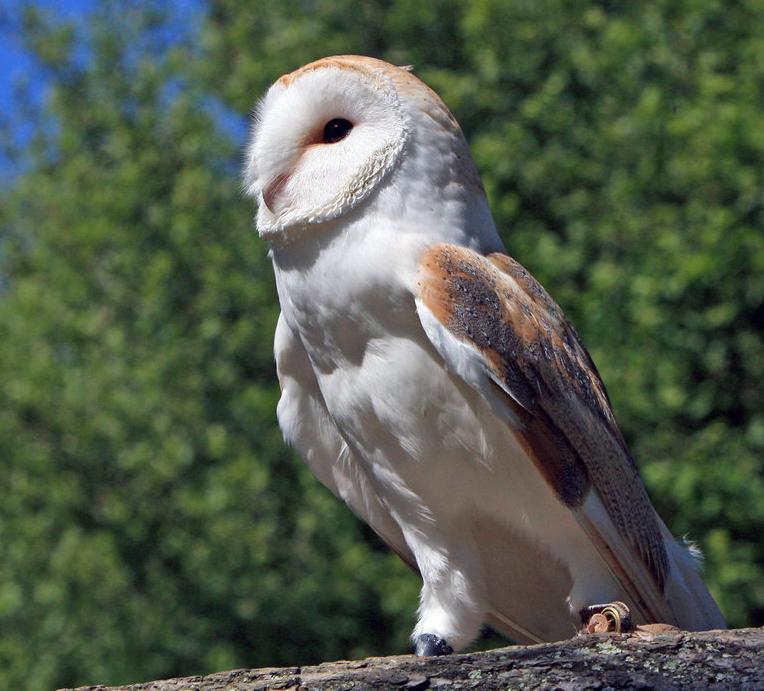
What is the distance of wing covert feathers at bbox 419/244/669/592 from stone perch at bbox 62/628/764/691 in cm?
62

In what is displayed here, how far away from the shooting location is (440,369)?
2.45 m

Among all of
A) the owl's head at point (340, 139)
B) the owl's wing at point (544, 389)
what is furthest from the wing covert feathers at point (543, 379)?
the owl's head at point (340, 139)

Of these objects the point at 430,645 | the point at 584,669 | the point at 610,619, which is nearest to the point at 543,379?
the point at 610,619

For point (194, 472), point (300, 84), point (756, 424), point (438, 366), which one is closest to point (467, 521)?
point (438, 366)

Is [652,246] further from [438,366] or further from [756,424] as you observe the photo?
[438,366]

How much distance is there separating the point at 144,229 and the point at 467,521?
392cm

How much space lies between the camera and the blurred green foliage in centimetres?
507

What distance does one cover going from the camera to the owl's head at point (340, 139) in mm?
2561

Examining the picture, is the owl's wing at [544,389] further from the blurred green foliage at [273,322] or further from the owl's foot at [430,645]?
the blurred green foliage at [273,322]

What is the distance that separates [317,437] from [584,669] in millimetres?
1184

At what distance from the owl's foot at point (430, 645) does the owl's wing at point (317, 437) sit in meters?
0.31

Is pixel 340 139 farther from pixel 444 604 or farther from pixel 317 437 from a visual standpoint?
pixel 444 604

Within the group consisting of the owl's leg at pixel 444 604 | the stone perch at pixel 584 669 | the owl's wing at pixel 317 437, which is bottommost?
the owl's leg at pixel 444 604

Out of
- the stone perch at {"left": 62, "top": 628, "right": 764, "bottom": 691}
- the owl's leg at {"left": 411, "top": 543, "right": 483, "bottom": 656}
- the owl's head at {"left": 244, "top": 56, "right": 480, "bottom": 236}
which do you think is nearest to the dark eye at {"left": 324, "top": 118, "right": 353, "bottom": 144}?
the owl's head at {"left": 244, "top": 56, "right": 480, "bottom": 236}
